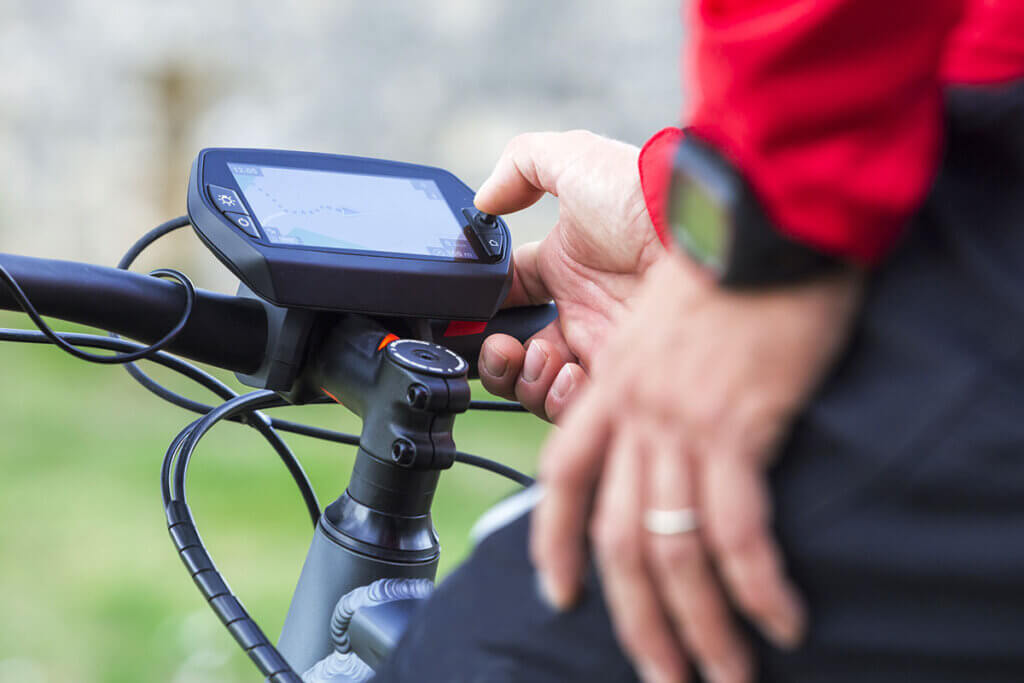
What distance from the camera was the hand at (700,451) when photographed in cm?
42

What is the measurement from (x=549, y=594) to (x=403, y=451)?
0.28m

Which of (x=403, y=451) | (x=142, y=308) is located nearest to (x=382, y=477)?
(x=403, y=451)

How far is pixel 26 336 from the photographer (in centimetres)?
83

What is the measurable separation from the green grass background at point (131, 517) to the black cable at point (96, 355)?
6.08 ft

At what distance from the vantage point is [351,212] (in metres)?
0.84

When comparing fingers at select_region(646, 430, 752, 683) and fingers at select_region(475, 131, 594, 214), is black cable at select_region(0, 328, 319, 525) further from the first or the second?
fingers at select_region(646, 430, 752, 683)

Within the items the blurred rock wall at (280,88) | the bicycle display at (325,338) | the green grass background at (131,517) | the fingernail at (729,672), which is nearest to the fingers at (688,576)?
the fingernail at (729,672)

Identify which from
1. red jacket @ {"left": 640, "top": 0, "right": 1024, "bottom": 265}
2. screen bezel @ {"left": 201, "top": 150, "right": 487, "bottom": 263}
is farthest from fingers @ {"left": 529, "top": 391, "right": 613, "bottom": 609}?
screen bezel @ {"left": 201, "top": 150, "right": 487, "bottom": 263}

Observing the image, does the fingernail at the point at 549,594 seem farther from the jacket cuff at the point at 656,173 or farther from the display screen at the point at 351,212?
the jacket cuff at the point at 656,173

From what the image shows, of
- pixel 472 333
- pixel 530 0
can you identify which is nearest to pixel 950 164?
pixel 472 333

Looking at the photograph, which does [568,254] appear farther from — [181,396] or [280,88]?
[280,88]

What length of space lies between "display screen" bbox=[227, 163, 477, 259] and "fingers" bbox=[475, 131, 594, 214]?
7 centimetres

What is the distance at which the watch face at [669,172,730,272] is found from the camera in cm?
42

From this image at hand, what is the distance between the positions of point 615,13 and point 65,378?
2902 millimetres
